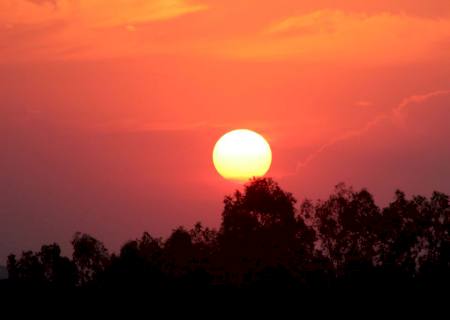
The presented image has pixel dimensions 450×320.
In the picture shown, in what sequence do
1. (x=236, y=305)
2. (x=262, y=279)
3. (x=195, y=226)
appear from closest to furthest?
1. (x=236, y=305)
2. (x=262, y=279)
3. (x=195, y=226)

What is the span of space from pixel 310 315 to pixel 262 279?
16.5m

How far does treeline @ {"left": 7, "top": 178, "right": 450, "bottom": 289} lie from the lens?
9956 centimetres

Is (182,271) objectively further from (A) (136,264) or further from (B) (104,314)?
(B) (104,314)

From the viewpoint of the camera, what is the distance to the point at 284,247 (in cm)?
11919

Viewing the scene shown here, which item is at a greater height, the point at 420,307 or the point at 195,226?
the point at 195,226

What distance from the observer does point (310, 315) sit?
262 feet

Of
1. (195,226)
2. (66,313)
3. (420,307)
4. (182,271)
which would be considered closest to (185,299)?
(66,313)

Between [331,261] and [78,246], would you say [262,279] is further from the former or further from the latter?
[78,246]

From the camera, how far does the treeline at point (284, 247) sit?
99.6 metres

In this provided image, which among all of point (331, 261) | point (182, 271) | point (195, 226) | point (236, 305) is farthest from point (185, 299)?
point (195, 226)

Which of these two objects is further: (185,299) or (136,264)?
(136,264)

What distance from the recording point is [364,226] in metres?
118

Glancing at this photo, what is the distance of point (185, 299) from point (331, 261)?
36.1m

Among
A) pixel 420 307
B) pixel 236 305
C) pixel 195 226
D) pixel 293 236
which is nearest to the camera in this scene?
pixel 420 307
